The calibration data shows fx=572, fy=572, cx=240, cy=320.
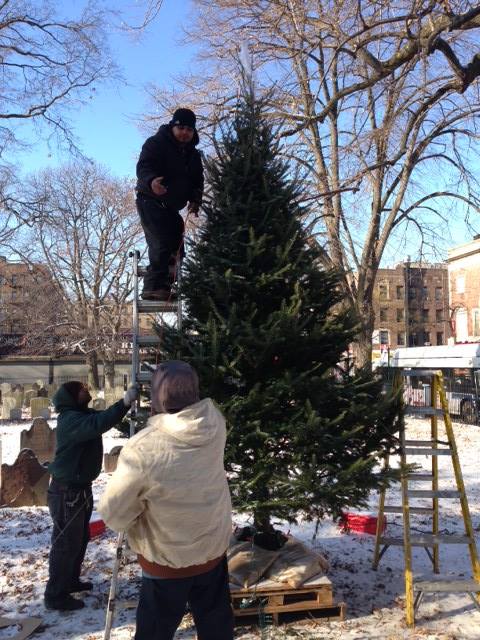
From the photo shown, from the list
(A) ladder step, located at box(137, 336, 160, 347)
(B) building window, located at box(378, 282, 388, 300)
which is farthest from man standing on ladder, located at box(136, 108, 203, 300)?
(B) building window, located at box(378, 282, 388, 300)

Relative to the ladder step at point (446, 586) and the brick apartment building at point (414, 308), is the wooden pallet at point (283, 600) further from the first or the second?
the brick apartment building at point (414, 308)

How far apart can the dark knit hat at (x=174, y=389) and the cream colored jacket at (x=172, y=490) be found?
0.05 meters

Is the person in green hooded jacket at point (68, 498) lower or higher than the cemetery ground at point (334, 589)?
higher

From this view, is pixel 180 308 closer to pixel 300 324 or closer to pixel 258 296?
pixel 258 296

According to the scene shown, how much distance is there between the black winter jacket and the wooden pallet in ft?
10.3

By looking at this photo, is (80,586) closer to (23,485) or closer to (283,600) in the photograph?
(283,600)

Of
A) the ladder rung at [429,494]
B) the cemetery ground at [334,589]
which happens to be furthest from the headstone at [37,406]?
the ladder rung at [429,494]

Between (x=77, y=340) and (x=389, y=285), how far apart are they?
42.3 meters

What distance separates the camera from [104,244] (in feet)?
116

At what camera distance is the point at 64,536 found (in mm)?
4719

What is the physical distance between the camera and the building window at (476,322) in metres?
48.3

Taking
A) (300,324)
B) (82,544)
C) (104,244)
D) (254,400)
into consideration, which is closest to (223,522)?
(254,400)

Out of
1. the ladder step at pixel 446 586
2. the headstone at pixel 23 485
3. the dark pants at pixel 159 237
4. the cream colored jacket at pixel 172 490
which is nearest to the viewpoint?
the cream colored jacket at pixel 172 490

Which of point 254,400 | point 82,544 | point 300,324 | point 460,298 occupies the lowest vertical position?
point 82,544
